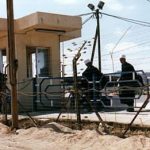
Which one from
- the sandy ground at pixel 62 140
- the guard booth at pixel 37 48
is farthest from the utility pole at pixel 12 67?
the guard booth at pixel 37 48

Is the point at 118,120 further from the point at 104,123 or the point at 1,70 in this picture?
the point at 1,70

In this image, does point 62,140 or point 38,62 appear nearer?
point 62,140

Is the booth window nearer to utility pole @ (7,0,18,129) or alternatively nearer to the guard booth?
the guard booth

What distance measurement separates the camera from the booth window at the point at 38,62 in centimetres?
1834

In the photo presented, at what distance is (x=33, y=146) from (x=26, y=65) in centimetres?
831

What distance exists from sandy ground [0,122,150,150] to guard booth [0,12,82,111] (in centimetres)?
465

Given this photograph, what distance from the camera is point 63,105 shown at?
13422 millimetres

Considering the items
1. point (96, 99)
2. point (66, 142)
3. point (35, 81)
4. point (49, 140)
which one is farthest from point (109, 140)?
point (35, 81)

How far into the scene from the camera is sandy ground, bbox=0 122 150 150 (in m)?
9.02

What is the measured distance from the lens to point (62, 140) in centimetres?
1036

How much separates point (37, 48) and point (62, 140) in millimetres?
8425

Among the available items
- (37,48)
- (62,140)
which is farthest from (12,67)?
(37,48)

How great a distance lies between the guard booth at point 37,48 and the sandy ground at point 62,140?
15.3 ft

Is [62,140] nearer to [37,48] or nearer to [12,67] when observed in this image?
[12,67]
